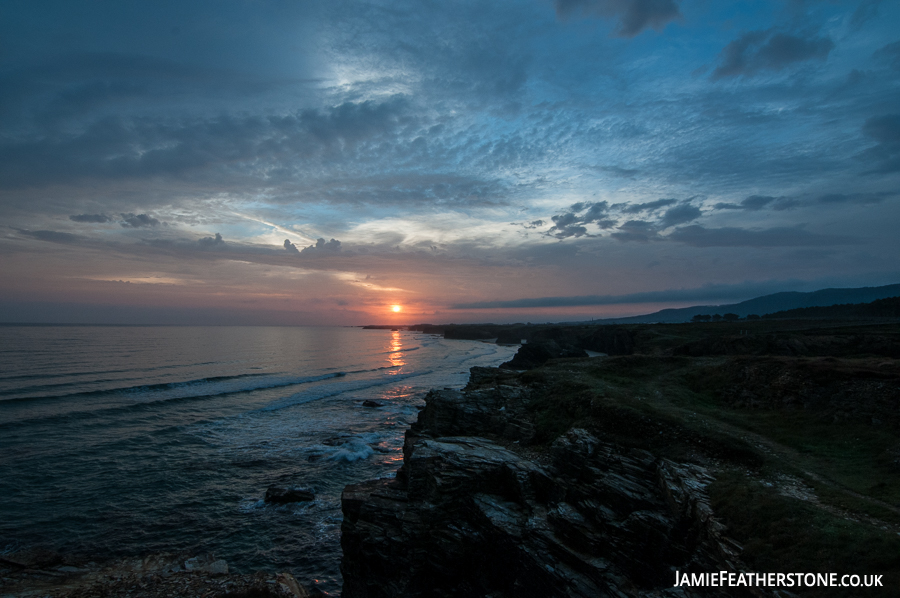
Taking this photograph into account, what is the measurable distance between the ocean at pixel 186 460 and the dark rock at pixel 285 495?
493mm

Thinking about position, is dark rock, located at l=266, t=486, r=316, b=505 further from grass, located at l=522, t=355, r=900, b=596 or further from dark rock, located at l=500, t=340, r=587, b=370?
dark rock, located at l=500, t=340, r=587, b=370

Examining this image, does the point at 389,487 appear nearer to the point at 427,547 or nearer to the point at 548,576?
the point at 427,547

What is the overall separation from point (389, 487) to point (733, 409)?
21487 mm

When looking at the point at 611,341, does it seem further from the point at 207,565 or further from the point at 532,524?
the point at 207,565

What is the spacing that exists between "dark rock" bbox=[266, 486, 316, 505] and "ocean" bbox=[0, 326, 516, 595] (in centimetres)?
49

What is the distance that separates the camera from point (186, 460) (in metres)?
30.0

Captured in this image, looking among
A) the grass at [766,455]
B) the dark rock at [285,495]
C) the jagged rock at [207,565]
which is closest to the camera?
the grass at [766,455]

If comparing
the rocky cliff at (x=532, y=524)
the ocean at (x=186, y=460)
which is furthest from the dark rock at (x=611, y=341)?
the rocky cliff at (x=532, y=524)

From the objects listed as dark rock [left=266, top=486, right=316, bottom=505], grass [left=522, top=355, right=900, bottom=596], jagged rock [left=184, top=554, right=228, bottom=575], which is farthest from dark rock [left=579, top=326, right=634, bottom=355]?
jagged rock [left=184, top=554, right=228, bottom=575]

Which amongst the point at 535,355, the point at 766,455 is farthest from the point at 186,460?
the point at 535,355

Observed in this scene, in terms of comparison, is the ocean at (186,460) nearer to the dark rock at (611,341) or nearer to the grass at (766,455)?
the grass at (766,455)

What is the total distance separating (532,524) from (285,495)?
56.1 feet

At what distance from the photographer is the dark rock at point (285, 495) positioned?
24.2 m

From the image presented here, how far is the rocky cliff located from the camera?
1256 centimetres
